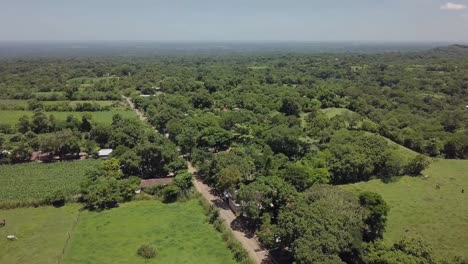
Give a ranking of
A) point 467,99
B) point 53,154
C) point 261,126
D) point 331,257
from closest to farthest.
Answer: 1. point 331,257
2. point 53,154
3. point 261,126
4. point 467,99

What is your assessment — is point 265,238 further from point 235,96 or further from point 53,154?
point 235,96

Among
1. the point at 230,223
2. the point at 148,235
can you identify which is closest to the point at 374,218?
the point at 230,223

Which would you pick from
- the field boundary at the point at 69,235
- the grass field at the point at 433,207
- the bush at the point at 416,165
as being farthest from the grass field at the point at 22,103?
the bush at the point at 416,165

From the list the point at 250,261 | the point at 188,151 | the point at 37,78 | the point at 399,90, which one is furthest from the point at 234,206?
the point at 37,78

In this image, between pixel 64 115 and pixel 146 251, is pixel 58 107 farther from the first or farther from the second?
pixel 146 251

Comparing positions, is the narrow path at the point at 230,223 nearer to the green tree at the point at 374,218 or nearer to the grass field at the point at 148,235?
the grass field at the point at 148,235

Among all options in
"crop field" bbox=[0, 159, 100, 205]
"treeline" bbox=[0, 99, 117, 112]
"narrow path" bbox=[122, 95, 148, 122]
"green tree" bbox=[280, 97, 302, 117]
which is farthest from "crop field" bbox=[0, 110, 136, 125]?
Result: "green tree" bbox=[280, 97, 302, 117]

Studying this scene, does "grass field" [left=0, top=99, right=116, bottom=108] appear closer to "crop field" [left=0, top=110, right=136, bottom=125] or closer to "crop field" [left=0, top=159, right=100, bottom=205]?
"crop field" [left=0, top=110, right=136, bottom=125]
